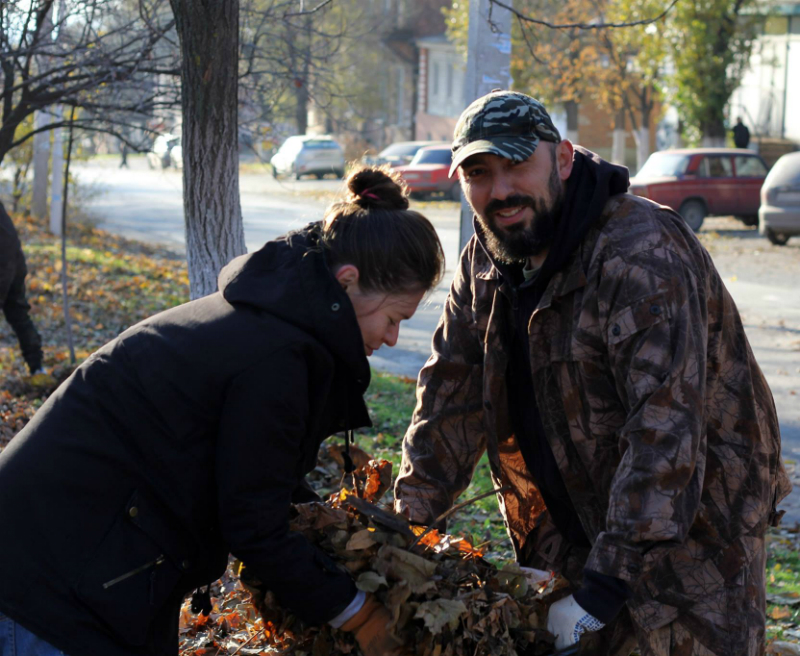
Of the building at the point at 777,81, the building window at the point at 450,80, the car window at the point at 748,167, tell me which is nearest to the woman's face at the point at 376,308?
the car window at the point at 748,167

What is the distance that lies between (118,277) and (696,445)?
1253 centimetres

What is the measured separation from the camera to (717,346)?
8.37 ft

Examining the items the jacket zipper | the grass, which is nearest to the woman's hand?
the jacket zipper

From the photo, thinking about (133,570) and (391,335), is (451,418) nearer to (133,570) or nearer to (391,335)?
(391,335)

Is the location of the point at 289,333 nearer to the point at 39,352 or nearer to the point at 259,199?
the point at 39,352

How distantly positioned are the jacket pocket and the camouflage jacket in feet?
3.45

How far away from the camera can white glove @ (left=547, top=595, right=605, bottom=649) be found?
2.37 metres

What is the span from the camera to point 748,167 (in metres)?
21.2

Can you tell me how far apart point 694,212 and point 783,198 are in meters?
3.69

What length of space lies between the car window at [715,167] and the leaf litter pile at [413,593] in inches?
769

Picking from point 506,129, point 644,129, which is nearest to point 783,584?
point 506,129

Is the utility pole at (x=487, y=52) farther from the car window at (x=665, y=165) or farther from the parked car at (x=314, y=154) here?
the parked car at (x=314, y=154)

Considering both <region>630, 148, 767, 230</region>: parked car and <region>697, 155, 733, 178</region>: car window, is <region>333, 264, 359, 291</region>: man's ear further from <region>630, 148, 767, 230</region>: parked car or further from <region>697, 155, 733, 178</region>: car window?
<region>697, 155, 733, 178</region>: car window

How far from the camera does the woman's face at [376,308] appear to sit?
225 centimetres
